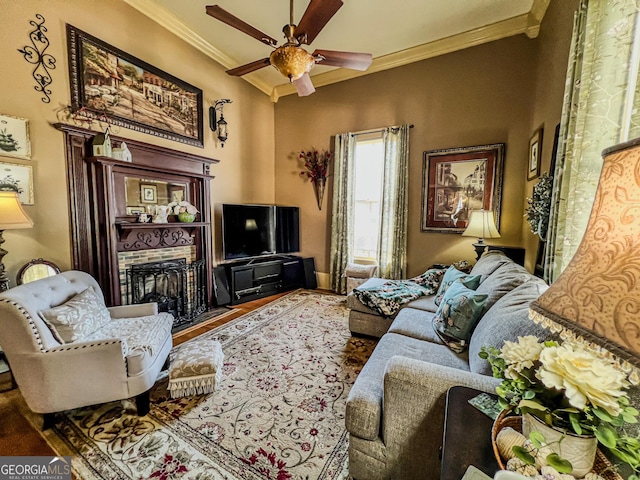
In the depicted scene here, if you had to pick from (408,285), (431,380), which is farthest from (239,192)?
(431,380)

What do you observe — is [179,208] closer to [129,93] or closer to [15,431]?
[129,93]

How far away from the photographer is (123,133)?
2.85 m

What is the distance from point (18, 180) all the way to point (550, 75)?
187 inches

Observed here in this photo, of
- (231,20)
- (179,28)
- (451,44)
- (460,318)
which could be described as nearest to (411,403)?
(460,318)

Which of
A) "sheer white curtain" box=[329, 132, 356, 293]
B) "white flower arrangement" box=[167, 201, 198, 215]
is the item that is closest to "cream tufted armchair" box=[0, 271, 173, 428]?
"white flower arrangement" box=[167, 201, 198, 215]

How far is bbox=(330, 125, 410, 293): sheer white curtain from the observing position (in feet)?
12.7

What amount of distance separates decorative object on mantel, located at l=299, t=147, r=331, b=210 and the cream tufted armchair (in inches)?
132

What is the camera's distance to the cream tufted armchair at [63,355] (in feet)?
4.83

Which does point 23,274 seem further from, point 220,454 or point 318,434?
point 318,434

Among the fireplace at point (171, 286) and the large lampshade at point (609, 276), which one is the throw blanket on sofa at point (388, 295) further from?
the fireplace at point (171, 286)

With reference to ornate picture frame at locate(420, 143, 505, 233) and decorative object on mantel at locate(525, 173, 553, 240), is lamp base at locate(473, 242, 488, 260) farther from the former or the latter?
decorative object on mantel at locate(525, 173, 553, 240)

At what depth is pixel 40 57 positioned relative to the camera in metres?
2.27
